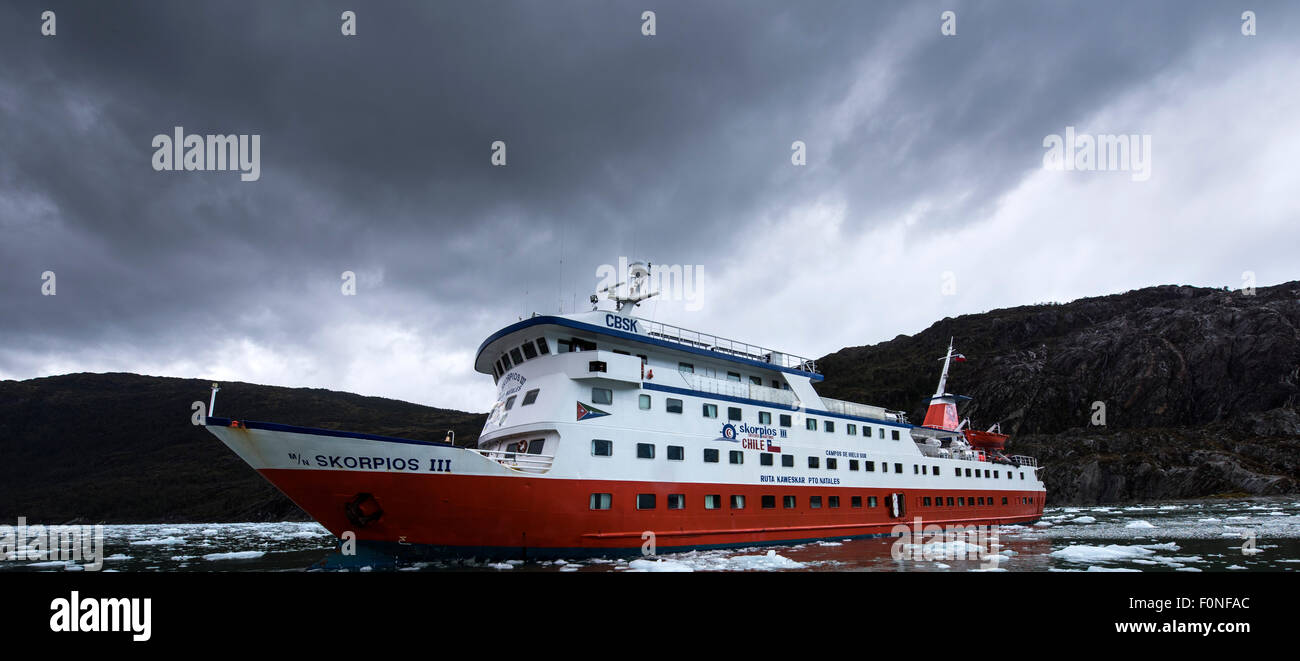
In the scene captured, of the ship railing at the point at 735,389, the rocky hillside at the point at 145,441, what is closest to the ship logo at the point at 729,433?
the ship railing at the point at 735,389

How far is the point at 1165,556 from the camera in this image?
17625mm

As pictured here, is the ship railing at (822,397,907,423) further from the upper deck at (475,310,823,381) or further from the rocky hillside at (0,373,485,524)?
→ the rocky hillside at (0,373,485,524)

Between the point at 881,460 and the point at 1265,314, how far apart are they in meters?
93.9

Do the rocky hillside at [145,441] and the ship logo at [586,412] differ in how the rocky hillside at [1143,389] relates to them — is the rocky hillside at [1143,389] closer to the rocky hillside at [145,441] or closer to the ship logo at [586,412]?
the ship logo at [586,412]

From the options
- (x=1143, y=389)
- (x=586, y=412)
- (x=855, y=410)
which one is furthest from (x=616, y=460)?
(x=1143, y=389)

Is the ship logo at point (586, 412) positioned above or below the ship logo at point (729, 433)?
above

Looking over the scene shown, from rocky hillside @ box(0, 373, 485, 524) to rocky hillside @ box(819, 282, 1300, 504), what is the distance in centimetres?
9530
